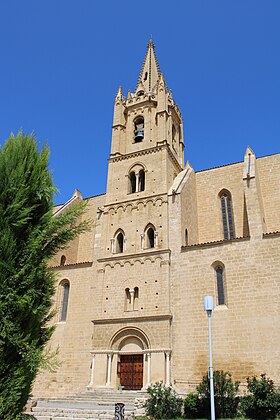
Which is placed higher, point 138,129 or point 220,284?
point 138,129

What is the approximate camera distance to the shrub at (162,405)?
1453cm

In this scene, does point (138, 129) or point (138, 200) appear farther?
point (138, 129)

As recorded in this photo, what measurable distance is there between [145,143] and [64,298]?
1197cm

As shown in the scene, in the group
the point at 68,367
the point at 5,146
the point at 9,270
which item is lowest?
the point at 68,367

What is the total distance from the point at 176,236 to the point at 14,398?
1456 cm

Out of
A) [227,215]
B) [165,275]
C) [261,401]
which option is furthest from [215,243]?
[261,401]

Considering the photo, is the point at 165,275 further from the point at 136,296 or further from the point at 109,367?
the point at 109,367

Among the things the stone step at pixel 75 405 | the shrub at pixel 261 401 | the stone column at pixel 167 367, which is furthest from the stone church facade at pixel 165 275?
the shrub at pixel 261 401

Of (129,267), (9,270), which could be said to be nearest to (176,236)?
(129,267)

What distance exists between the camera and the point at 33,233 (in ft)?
29.3

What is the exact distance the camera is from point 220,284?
19250 millimetres

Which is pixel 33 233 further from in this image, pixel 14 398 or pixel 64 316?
pixel 64 316

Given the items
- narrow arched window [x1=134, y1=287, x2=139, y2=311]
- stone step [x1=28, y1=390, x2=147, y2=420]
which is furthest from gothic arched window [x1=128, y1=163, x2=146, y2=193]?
stone step [x1=28, y1=390, x2=147, y2=420]

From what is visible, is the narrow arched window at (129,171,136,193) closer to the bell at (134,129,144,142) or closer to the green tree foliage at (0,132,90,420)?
the bell at (134,129,144,142)
